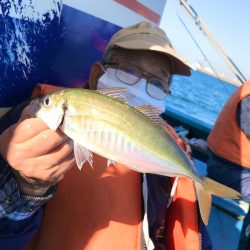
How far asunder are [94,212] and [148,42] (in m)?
1.18

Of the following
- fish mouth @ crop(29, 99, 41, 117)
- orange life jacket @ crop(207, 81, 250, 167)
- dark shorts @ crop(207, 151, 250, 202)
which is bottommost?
dark shorts @ crop(207, 151, 250, 202)

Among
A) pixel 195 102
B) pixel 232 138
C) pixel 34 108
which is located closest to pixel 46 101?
pixel 34 108

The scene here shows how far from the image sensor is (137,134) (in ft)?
5.08

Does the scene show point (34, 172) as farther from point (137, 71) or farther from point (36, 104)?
point (137, 71)

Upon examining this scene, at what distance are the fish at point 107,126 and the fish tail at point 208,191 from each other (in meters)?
0.34

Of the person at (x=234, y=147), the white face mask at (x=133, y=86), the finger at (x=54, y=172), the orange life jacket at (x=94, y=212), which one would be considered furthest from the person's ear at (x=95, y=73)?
the person at (x=234, y=147)

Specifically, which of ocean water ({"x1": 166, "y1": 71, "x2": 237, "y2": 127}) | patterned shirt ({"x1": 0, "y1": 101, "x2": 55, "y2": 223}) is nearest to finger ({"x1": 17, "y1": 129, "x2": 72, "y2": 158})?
patterned shirt ({"x1": 0, "y1": 101, "x2": 55, "y2": 223})

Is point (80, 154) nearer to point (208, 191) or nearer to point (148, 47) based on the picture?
point (208, 191)

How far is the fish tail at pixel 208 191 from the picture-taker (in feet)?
6.06

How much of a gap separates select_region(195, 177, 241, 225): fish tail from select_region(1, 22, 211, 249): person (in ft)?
1.39

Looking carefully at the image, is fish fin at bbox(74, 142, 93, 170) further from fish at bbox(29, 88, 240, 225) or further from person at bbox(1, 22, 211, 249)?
person at bbox(1, 22, 211, 249)

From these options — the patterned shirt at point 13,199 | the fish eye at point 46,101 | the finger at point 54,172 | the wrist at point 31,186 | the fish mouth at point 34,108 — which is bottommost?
the patterned shirt at point 13,199

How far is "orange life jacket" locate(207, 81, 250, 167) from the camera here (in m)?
4.57

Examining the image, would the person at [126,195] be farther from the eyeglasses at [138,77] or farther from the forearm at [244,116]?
the forearm at [244,116]
